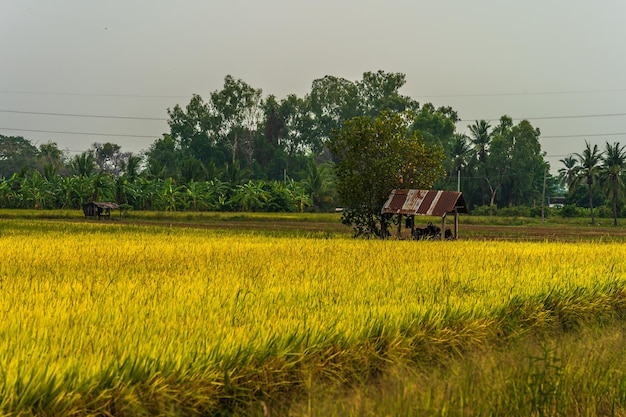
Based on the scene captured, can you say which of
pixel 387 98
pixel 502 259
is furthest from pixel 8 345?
pixel 387 98

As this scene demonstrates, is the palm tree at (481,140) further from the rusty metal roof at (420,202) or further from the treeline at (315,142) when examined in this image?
the rusty metal roof at (420,202)

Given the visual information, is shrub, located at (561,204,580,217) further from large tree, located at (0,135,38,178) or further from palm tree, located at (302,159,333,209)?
large tree, located at (0,135,38,178)

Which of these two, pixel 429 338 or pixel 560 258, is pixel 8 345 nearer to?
pixel 429 338

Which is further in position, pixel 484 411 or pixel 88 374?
pixel 484 411

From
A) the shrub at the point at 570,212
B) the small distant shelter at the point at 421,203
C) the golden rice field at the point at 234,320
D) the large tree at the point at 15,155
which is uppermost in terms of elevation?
the large tree at the point at 15,155

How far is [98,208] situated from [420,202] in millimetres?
26247

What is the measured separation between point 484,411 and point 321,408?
129 cm

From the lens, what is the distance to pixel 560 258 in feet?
49.6

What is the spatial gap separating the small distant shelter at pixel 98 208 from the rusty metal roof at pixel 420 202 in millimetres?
23981

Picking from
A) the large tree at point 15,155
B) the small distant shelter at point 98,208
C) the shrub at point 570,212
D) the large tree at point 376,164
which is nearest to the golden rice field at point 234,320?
the large tree at point 376,164

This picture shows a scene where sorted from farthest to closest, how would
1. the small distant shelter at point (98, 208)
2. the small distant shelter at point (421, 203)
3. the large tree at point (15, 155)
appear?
1. the large tree at point (15, 155)
2. the small distant shelter at point (98, 208)
3. the small distant shelter at point (421, 203)

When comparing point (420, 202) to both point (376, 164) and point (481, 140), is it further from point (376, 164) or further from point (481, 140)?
point (481, 140)

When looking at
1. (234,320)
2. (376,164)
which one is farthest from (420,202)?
(234,320)

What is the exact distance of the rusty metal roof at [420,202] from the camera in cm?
2583
